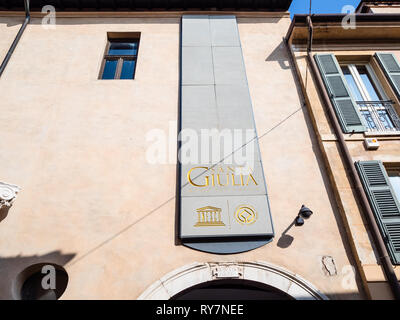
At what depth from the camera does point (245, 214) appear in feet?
12.8

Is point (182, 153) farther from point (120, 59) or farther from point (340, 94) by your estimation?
point (340, 94)

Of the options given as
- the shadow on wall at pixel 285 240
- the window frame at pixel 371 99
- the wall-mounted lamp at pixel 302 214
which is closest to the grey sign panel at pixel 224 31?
the window frame at pixel 371 99

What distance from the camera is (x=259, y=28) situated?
6.61m

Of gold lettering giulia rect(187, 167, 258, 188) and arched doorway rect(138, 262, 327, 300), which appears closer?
arched doorway rect(138, 262, 327, 300)

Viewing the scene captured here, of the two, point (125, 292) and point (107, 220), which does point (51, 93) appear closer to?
point (107, 220)

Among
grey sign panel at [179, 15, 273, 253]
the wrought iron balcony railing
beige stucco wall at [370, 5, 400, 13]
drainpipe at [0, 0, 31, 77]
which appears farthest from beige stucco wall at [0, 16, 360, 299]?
beige stucco wall at [370, 5, 400, 13]

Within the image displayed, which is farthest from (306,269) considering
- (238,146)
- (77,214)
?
(77,214)

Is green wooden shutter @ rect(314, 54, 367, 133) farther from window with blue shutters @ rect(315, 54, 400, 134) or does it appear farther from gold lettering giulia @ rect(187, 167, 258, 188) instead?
gold lettering giulia @ rect(187, 167, 258, 188)

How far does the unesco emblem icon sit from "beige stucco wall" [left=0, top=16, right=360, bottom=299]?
1.28 ft

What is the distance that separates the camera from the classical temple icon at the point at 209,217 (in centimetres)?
380

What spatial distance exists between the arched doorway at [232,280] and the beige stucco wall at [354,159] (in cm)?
75

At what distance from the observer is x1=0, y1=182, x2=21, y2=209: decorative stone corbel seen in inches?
147

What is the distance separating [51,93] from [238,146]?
12.8 ft

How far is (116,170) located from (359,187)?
3.89m
